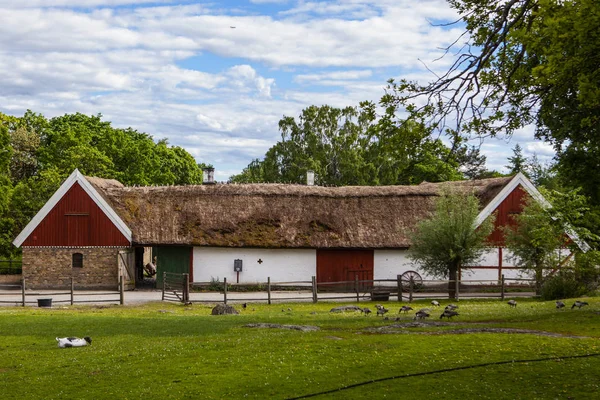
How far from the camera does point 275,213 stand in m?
43.9

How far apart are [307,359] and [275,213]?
28.0m

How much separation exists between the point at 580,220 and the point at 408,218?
56.8 ft

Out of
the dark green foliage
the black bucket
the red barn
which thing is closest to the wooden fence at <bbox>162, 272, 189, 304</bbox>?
the red barn

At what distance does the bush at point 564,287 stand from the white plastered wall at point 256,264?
46.2 ft

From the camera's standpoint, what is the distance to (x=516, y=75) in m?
15.8

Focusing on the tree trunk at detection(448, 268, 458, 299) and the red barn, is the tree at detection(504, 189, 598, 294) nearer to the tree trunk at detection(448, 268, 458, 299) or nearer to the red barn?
the tree trunk at detection(448, 268, 458, 299)

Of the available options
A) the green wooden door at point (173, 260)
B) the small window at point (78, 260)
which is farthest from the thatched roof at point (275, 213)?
the small window at point (78, 260)

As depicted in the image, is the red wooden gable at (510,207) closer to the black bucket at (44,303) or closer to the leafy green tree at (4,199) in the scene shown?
the black bucket at (44,303)

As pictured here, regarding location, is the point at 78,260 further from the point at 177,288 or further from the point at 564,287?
the point at 564,287

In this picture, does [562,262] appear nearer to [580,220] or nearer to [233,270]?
[580,220]

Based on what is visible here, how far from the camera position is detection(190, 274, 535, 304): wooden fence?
34.6 meters

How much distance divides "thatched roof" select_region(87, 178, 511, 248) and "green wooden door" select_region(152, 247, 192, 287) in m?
0.86

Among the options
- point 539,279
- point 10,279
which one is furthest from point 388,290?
point 10,279

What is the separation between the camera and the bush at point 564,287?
32.1 meters
